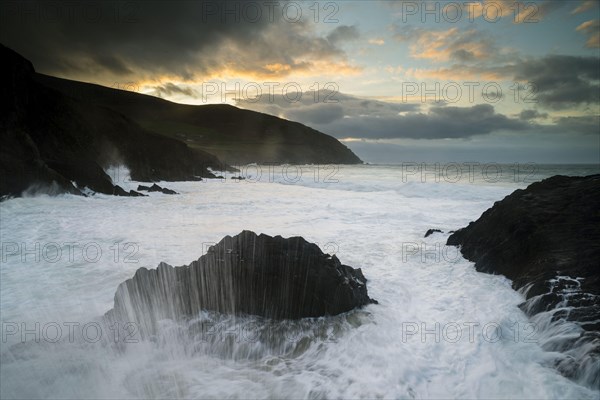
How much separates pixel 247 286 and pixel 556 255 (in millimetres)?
5607

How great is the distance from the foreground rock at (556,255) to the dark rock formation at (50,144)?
791 inches

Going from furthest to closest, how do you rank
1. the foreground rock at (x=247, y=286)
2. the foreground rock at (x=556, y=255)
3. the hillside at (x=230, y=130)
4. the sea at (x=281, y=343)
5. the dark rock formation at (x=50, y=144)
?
1. the hillside at (x=230, y=130)
2. the dark rock formation at (x=50, y=144)
3. the foreground rock at (x=247, y=286)
4. the foreground rock at (x=556, y=255)
5. the sea at (x=281, y=343)

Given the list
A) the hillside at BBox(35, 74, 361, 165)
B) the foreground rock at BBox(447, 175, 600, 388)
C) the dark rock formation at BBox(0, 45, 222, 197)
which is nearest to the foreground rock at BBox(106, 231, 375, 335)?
the foreground rock at BBox(447, 175, 600, 388)

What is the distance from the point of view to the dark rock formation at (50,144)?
1731 cm

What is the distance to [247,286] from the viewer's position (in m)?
5.17

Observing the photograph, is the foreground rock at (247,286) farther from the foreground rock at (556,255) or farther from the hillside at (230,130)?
the hillside at (230,130)

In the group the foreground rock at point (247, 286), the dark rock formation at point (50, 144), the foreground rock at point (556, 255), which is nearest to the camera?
the foreground rock at point (556, 255)

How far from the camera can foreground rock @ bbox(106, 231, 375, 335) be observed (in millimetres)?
4930

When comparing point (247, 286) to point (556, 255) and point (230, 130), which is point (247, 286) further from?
point (230, 130)

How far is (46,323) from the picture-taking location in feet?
16.1

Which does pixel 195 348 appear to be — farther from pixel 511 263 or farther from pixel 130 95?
pixel 130 95

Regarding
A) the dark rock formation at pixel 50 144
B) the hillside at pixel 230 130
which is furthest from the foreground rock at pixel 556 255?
the hillside at pixel 230 130

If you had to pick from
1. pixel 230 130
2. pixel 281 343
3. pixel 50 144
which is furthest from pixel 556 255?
pixel 230 130

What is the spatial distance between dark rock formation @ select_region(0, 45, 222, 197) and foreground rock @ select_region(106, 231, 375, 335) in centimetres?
1540
